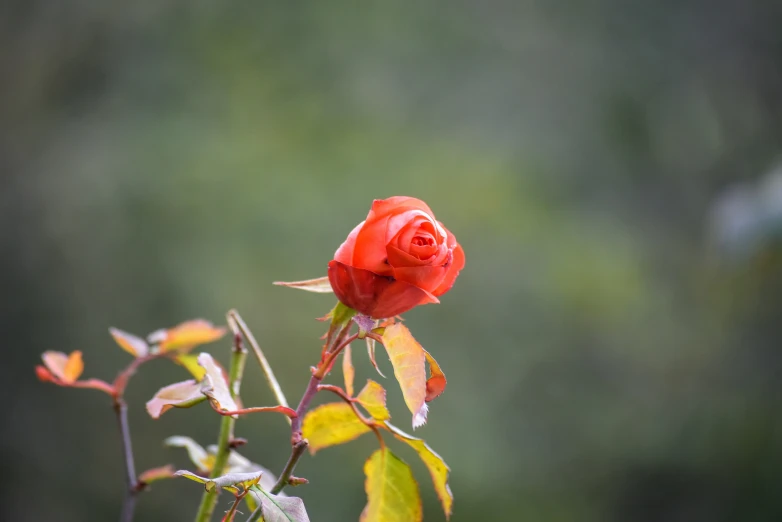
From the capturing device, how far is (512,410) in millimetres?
1471

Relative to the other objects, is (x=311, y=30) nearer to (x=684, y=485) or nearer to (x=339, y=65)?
(x=339, y=65)

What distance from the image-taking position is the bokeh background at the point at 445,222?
1.36 metres

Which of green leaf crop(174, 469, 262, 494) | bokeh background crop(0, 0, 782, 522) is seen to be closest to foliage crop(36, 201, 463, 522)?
green leaf crop(174, 469, 262, 494)

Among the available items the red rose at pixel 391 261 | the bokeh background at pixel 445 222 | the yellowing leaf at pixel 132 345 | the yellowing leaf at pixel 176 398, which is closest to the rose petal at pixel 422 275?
the red rose at pixel 391 261

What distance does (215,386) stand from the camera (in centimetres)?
28

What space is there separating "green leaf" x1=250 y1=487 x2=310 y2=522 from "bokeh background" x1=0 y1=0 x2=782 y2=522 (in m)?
1.02

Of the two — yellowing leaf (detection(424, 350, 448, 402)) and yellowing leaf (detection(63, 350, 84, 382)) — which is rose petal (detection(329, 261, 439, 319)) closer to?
yellowing leaf (detection(424, 350, 448, 402))

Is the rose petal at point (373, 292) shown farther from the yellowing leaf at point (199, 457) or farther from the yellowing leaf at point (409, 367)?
the yellowing leaf at point (199, 457)

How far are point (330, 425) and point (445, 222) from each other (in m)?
1.19

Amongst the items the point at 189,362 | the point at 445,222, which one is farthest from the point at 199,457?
the point at 445,222

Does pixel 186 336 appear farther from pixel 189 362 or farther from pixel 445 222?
pixel 445 222

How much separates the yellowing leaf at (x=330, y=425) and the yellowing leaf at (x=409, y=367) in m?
0.06

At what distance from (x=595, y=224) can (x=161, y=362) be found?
3.48ft

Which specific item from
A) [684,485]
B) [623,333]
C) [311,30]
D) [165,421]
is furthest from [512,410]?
[311,30]
